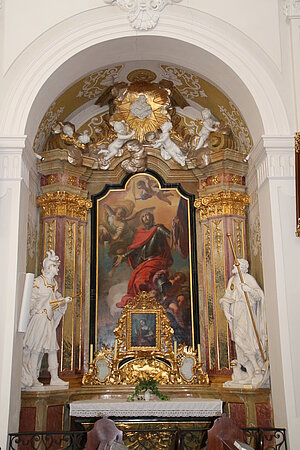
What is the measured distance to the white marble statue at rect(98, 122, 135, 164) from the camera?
995 cm

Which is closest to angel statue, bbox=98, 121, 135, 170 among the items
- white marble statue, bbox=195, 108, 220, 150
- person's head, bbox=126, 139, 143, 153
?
person's head, bbox=126, 139, 143, 153

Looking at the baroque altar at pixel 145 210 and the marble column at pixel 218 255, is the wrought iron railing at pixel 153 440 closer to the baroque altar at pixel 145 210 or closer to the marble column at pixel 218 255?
the baroque altar at pixel 145 210

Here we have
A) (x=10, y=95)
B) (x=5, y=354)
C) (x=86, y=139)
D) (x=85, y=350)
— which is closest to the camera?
(x=5, y=354)

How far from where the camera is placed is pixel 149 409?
7.75 meters

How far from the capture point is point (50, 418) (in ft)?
26.9

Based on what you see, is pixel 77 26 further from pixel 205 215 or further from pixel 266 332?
pixel 266 332

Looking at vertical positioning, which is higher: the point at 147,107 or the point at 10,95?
the point at 147,107

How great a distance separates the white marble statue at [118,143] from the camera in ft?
32.6

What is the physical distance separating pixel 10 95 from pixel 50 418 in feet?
15.3

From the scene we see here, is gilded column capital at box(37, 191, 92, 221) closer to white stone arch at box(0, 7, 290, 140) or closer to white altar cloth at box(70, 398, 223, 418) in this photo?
→ white stone arch at box(0, 7, 290, 140)

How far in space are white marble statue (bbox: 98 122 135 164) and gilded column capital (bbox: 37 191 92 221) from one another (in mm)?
949

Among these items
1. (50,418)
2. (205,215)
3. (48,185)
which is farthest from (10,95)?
(50,418)

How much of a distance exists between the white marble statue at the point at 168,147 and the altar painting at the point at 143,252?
1.64 ft

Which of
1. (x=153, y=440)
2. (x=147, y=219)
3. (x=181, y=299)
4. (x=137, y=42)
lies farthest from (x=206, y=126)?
(x=153, y=440)
